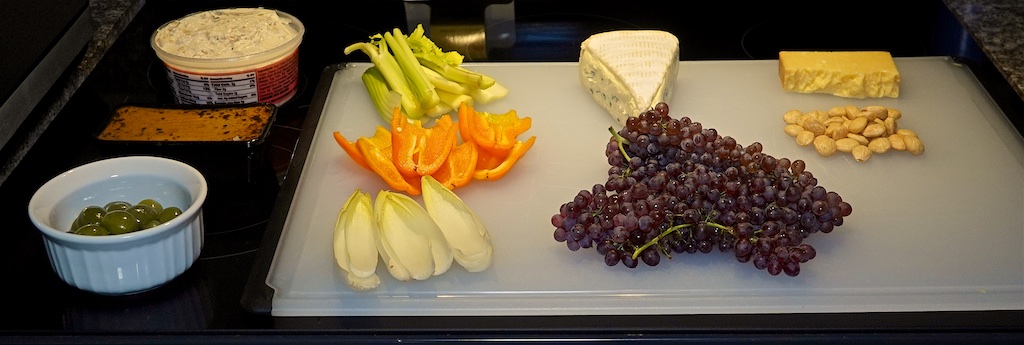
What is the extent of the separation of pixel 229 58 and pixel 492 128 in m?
0.42

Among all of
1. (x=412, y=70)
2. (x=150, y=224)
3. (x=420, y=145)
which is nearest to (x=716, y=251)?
(x=420, y=145)

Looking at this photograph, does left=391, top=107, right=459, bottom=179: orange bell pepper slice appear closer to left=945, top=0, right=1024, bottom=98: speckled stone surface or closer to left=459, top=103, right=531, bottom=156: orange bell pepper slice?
left=459, top=103, right=531, bottom=156: orange bell pepper slice

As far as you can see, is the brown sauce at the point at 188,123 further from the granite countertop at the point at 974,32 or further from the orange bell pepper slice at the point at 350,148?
the granite countertop at the point at 974,32

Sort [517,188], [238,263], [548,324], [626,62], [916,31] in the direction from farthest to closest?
[916,31], [626,62], [517,188], [238,263], [548,324]

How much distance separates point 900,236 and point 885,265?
0.07m

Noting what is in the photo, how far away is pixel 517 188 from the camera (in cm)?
145

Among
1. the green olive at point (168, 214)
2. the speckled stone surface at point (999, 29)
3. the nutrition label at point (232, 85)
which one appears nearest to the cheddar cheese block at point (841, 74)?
the speckled stone surface at point (999, 29)

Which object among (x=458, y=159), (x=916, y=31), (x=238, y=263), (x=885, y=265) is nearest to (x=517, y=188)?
(x=458, y=159)

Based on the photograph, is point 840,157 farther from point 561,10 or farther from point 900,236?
point 561,10

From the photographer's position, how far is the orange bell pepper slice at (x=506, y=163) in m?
1.44

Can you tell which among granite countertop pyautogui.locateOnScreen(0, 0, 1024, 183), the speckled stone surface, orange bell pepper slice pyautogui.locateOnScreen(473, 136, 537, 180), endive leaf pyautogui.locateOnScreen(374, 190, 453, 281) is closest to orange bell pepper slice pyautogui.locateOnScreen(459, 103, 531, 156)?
orange bell pepper slice pyautogui.locateOnScreen(473, 136, 537, 180)

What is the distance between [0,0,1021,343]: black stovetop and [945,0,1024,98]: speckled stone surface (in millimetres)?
77

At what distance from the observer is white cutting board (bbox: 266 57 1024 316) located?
1226 mm

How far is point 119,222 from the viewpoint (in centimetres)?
121
